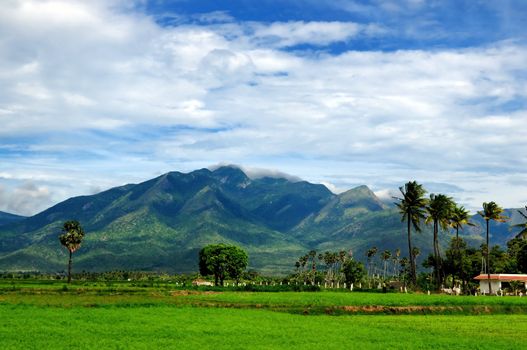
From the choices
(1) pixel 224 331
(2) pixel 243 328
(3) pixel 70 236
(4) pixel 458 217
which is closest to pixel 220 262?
(3) pixel 70 236

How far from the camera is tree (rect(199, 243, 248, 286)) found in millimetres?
191625

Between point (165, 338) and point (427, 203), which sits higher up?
point (427, 203)

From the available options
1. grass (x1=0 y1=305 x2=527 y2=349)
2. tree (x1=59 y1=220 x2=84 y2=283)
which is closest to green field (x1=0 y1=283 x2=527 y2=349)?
grass (x1=0 y1=305 x2=527 y2=349)

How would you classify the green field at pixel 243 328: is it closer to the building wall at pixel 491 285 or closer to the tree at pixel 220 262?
the building wall at pixel 491 285

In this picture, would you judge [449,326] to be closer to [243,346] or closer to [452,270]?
[243,346]

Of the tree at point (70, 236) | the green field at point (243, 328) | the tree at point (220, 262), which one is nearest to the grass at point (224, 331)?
the green field at point (243, 328)

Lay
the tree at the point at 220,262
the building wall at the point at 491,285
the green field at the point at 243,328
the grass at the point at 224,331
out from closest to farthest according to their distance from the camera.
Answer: the grass at the point at 224,331 < the green field at the point at 243,328 < the building wall at the point at 491,285 < the tree at the point at 220,262

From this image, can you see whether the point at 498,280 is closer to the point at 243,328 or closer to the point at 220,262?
the point at 220,262

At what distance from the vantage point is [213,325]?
184ft

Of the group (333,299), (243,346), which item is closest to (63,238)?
(333,299)

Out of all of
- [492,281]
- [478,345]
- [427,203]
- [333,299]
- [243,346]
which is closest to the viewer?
[243,346]

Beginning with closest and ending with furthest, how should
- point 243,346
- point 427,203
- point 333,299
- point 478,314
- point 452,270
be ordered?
point 243,346 < point 478,314 < point 333,299 < point 427,203 < point 452,270

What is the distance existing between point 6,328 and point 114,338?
10.8 meters

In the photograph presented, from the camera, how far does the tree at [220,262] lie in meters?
192
